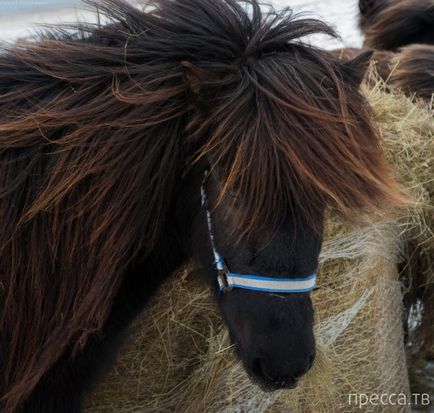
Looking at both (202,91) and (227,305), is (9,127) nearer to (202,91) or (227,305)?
(202,91)

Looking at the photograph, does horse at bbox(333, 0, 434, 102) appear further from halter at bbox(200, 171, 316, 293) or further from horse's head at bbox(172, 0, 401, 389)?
halter at bbox(200, 171, 316, 293)

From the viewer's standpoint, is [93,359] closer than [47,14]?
Yes

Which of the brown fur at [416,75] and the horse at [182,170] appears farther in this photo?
the brown fur at [416,75]

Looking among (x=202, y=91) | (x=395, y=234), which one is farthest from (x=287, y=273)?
(x=395, y=234)

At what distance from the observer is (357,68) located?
1.85m

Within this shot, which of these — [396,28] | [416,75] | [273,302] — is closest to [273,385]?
[273,302]

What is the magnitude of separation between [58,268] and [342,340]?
4.54ft

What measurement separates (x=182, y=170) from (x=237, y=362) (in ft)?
3.13

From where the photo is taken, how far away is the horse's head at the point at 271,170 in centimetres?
164

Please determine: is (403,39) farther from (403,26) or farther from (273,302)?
(273,302)

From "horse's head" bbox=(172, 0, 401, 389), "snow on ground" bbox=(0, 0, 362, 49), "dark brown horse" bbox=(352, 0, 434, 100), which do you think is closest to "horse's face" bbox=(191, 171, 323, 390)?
"horse's head" bbox=(172, 0, 401, 389)

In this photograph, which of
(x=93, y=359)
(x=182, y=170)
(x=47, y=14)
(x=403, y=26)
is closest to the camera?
(x=182, y=170)

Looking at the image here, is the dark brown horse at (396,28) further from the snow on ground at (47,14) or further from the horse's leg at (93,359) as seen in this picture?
the horse's leg at (93,359)

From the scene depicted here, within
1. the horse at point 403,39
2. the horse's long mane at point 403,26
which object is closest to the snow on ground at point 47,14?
the horse at point 403,39
